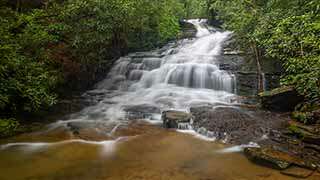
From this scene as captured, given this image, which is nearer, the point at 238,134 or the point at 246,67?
the point at 238,134

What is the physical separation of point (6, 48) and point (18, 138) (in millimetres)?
2564

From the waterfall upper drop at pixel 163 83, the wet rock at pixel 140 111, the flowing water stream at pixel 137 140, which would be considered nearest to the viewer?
the flowing water stream at pixel 137 140

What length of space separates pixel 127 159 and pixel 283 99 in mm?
5808

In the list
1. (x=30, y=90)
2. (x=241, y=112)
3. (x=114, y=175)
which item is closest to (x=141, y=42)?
(x=241, y=112)

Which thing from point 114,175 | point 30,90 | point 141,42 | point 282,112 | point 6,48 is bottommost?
point 114,175

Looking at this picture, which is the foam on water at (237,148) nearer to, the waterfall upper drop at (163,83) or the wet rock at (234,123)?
the wet rock at (234,123)

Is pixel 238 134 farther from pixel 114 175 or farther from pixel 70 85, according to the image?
pixel 70 85

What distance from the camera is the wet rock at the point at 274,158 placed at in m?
6.87

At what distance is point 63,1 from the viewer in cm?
1461

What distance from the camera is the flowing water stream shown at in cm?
676

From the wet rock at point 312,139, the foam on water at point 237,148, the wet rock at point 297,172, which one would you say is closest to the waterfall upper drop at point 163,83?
the foam on water at point 237,148

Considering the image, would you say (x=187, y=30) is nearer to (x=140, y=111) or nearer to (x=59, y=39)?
(x=59, y=39)

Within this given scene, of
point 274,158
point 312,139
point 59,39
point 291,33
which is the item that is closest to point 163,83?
point 59,39

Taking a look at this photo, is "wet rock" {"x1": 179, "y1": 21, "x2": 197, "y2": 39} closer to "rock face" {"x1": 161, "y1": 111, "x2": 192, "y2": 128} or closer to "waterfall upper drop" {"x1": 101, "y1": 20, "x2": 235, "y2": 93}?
"waterfall upper drop" {"x1": 101, "y1": 20, "x2": 235, "y2": 93}
